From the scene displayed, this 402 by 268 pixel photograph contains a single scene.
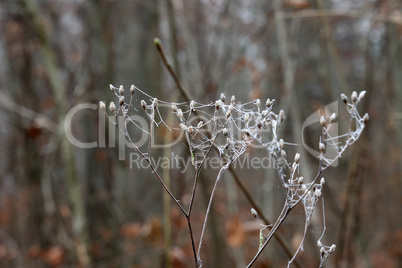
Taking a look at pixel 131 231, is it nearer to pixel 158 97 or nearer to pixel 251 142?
pixel 158 97

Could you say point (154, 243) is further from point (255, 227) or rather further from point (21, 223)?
point (21, 223)

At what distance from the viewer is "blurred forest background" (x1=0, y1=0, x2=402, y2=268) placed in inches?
76.7

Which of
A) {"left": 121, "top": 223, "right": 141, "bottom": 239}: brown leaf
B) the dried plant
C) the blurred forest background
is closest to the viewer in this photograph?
the dried plant

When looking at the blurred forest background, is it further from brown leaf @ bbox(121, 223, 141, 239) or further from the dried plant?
the dried plant

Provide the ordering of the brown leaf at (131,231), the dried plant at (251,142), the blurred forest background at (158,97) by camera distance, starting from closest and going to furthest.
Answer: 1. the dried plant at (251,142)
2. the blurred forest background at (158,97)
3. the brown leaf at (131,231)

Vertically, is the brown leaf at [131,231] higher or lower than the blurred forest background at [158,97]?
lower

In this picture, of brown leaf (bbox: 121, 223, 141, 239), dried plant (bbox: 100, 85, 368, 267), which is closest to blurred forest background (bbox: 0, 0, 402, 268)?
brown leaf (bbox: 121, 223, 141, 239)

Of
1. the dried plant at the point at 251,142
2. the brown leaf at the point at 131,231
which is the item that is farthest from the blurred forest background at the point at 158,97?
the dried plant at the point at 251,142

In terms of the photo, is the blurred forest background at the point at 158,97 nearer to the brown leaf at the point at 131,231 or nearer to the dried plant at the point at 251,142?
the brown leaf at the point at 131,231

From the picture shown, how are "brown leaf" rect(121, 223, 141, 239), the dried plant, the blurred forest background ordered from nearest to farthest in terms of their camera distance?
the dried plant < the blurred forest background < "brown leaf" rect(121, 223, 141, 239)

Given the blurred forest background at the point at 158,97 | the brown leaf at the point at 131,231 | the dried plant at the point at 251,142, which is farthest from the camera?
the brown leaf at the point at 131,231

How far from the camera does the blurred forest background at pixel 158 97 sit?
1949 mm

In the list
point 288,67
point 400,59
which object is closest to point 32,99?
point 288,67

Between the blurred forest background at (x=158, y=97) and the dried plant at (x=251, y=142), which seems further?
the blurred forest background at (x=158, y=97)
